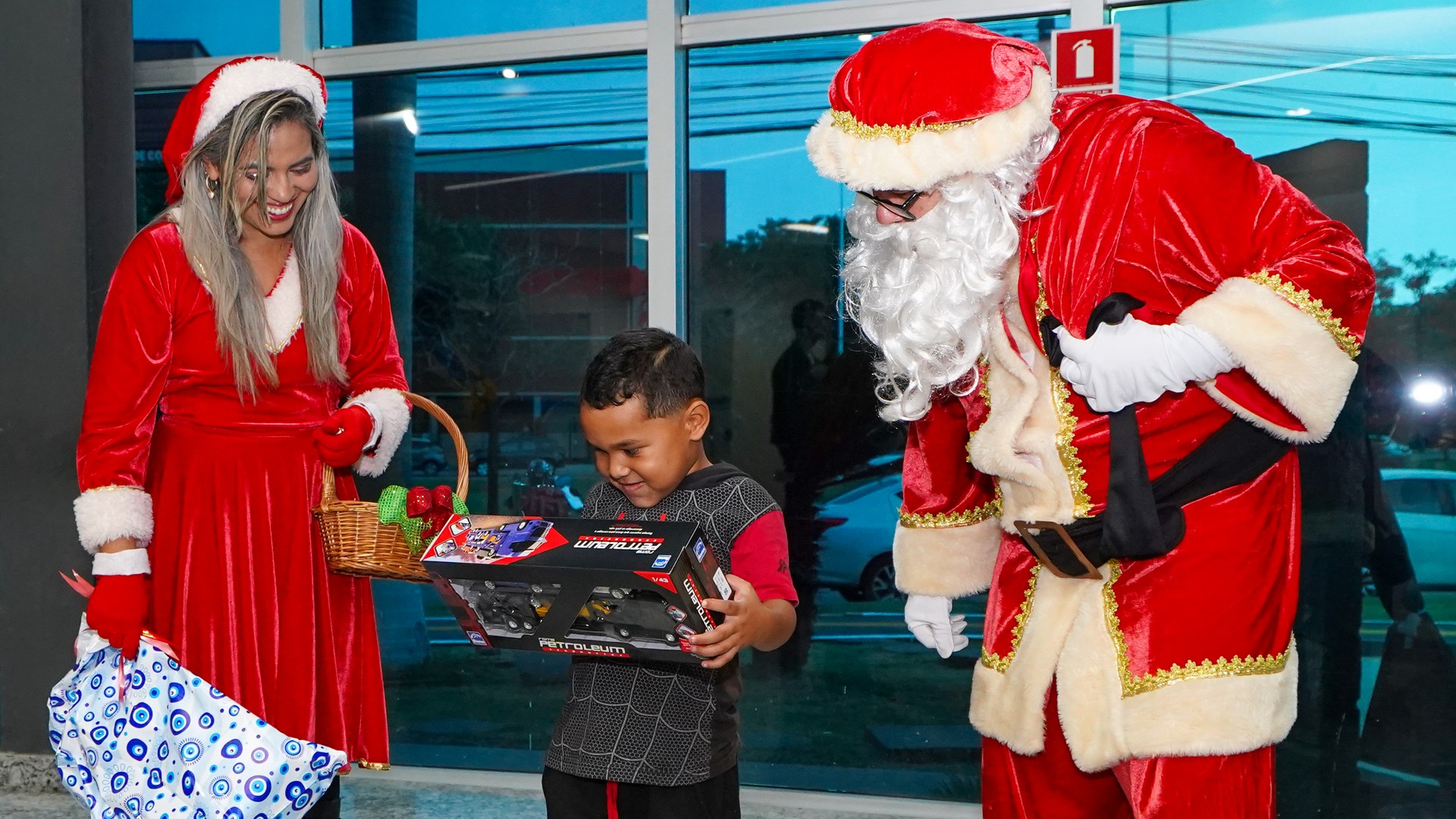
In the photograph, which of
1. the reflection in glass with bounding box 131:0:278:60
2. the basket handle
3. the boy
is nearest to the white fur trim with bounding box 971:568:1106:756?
the boy

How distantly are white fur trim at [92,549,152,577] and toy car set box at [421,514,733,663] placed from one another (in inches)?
28.0

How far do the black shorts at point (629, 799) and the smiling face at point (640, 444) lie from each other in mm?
398

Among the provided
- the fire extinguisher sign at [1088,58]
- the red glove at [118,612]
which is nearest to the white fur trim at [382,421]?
the red glove at [118,612]

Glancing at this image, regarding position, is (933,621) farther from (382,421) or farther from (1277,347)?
(382,421)

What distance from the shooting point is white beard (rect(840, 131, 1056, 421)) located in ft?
5.04

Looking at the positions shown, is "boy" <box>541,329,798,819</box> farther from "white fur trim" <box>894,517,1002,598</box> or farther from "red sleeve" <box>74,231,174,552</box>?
"red sleeve" <box>74,231,174,552</box>

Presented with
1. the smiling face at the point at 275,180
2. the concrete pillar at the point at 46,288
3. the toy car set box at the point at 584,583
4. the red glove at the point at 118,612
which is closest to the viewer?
the toy car set box at the point at 584,583

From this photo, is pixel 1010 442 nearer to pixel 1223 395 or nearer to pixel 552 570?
pixel 1223 395

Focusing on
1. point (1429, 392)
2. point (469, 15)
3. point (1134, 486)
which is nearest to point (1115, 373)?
point (1134, 486)

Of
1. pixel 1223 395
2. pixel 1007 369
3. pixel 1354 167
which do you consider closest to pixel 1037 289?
pixel 1007 369

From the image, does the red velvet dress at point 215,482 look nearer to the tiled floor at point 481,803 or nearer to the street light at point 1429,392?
the tiled floor at point 481,803

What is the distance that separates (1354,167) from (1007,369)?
1.73 metres

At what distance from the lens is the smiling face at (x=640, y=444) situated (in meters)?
1.68

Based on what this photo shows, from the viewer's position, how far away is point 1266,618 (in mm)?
1478
